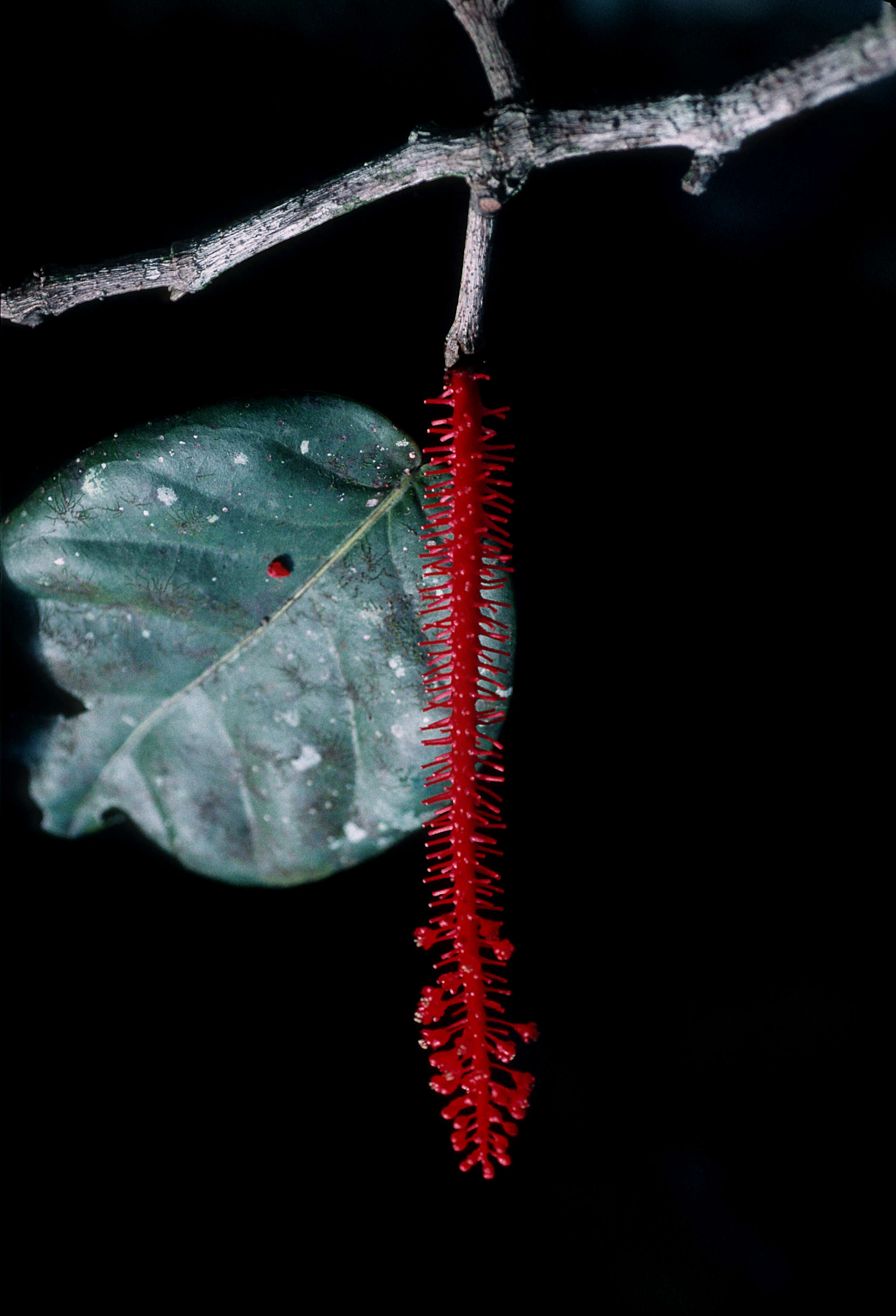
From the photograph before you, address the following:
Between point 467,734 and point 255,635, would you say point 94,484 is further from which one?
point 467,734

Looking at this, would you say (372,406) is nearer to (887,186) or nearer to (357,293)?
(357,293)

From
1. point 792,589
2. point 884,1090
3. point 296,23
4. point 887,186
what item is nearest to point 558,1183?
point 884,1090

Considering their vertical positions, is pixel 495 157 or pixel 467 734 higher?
pixel 495 157

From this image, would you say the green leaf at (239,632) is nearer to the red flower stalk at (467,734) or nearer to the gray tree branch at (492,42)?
the red flower stalk at (467,734)

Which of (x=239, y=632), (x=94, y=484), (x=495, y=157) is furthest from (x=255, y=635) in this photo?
(x=495, y=157)

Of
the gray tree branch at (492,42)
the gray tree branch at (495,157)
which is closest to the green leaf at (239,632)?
the gray tree branch at (495,157)

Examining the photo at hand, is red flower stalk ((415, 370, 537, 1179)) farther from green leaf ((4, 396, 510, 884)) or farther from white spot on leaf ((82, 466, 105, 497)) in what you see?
white spot on leaf ((82, 466, 105, 497))
